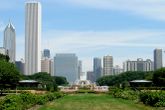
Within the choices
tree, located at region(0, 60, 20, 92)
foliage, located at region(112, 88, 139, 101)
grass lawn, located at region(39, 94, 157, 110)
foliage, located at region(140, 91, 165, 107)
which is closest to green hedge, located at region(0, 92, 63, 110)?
grass lawn, located at region(39, 94, 157, 110)

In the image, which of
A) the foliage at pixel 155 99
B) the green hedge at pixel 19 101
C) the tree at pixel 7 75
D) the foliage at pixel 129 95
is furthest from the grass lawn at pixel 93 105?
the tree at pixel 7 75

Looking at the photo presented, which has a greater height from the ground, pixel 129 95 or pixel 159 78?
pixel 159 78

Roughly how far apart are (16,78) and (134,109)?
5420cm

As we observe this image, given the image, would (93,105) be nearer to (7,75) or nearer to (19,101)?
(19,101)

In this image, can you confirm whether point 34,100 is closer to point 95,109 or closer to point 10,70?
point 95,109

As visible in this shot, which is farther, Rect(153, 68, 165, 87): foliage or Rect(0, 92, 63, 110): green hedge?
Rect(153, 68, 165, 87): foliage

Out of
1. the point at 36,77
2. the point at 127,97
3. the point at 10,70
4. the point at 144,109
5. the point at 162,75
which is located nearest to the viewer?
the point at 144,109

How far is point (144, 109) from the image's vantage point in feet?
107

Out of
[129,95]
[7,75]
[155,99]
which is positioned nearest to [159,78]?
[7,75]

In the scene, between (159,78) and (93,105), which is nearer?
(93,105)

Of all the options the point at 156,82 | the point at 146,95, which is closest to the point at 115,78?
the point at 156,82

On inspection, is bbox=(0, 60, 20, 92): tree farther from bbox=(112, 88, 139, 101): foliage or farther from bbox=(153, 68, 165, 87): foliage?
bbox=(153, 68, 165, 87): foliage

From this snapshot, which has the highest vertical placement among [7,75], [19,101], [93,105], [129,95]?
[7,75]

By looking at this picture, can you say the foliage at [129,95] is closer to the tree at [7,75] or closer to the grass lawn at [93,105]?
the grass lawn at [93,105]
